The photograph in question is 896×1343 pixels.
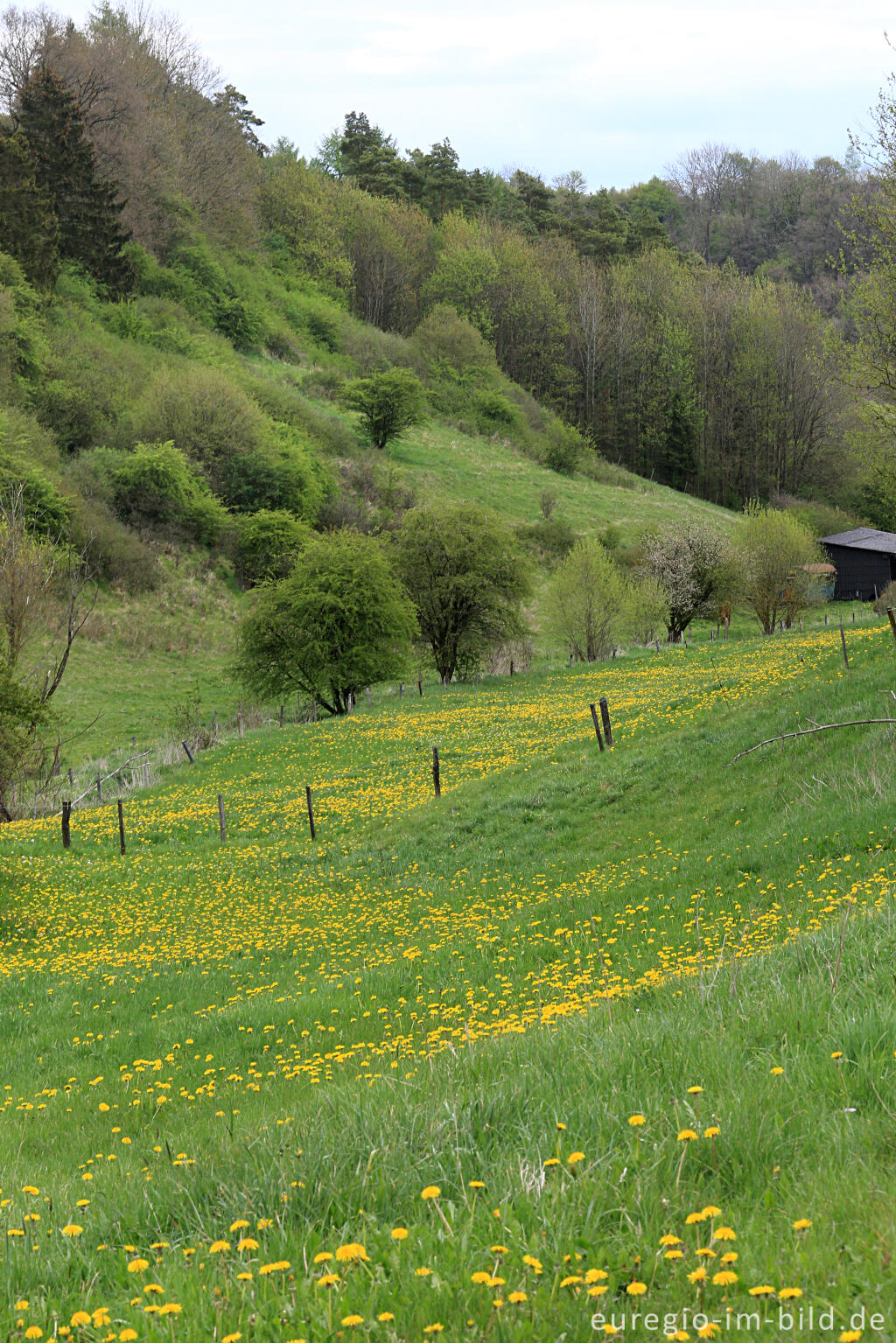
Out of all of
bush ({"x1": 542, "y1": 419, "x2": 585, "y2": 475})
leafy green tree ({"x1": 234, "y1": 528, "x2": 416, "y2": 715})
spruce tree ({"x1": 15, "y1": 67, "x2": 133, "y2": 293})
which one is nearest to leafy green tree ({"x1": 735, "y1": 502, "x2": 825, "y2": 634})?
leafy green tree ({"x1": 234, "y1": 528, "x2": 416, "y2": 715})

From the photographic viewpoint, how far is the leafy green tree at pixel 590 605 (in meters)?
52.2

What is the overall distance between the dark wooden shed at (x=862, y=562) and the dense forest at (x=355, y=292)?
33.1 ft

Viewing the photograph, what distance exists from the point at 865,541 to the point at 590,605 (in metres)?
33.8

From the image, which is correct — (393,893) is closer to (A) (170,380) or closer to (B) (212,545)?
(B) (212,545)

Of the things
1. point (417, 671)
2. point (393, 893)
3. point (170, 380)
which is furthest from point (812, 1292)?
point (170, 380)

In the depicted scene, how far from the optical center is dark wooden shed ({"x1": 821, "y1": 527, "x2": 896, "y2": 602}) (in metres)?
72.1

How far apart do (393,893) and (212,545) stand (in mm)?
51272

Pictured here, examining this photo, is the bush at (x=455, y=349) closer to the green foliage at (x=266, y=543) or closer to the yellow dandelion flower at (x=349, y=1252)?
the green foliage at (x=266, y=543)

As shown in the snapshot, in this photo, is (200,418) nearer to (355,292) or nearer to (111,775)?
(111,775)

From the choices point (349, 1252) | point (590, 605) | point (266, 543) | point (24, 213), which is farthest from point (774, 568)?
point (349, 1252)

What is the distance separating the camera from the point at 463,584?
47.9 metres

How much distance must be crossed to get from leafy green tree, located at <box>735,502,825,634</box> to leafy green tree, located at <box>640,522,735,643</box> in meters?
1.25

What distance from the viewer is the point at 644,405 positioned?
105000 millimetres

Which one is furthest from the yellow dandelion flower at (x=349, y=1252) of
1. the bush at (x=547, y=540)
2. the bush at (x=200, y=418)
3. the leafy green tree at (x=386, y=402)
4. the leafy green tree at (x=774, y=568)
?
the leafy green tree at (x=386, y=402)
